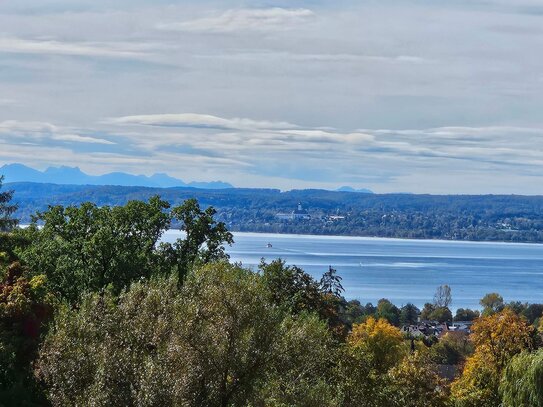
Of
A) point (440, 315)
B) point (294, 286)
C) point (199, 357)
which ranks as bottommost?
point (440, 315)

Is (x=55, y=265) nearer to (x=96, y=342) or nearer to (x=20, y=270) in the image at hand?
(x=20, y=270)

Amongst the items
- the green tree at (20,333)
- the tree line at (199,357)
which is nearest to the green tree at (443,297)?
the tree line at (199,357)

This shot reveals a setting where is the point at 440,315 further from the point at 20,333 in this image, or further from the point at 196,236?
the point at 20,333

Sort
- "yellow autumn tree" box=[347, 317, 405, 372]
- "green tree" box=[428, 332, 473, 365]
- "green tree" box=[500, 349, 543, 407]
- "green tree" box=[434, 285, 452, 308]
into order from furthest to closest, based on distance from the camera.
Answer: "green tree" box=[434, 285, 452, 308], "green tree" box=[428, 332, 473, 365], "yellow autumn tree" box=[347, 317, 405, 372], "green tree" box=[500, 349, 543, 407]

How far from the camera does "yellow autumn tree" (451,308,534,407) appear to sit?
30127 mm

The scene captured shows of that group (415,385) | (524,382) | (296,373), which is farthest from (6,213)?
(296,373)

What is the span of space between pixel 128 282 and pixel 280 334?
→ 15394 mm

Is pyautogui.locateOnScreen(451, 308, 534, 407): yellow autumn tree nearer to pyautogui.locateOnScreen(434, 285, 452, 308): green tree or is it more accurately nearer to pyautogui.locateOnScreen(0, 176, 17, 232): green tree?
pyautogui.locateOnScreen(0, 176, 17, 232): green tree

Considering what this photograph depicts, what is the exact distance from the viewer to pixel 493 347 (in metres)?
33.2

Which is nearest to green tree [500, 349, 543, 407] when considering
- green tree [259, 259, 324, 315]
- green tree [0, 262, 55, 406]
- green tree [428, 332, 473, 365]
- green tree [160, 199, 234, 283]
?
green tree [259, 259, 324, 315]

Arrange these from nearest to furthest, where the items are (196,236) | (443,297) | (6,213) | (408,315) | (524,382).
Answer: (524,382) → (196,236) → (6,213) → (408,315) → (443,297)

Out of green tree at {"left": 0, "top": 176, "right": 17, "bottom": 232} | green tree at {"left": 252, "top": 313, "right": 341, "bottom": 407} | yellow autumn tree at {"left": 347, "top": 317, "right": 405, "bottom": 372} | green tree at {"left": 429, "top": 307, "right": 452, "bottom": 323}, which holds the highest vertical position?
green tree at {"left": 0, "top": 176, "right": 17, "bottom": 232}

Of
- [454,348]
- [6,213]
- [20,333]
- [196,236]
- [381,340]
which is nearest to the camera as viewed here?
[20,333]

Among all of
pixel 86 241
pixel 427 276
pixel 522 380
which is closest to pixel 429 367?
pixel 522 380
